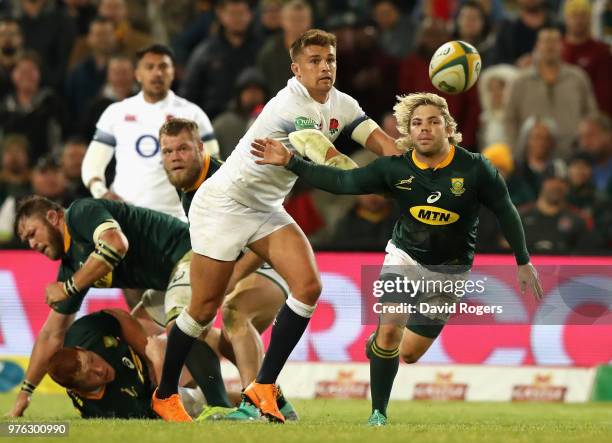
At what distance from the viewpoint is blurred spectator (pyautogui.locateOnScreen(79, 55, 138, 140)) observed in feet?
46.3

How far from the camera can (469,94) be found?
14594 millimetres

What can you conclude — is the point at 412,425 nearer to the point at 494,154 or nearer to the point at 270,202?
the point at 270,202

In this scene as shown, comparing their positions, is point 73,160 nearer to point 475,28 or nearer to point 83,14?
point 83,14

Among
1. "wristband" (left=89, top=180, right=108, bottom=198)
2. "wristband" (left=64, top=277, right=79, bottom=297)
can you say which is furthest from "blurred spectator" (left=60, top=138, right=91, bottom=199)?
"wristband" (left=64, top=277, right=79, bottom=297)

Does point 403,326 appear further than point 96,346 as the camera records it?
No

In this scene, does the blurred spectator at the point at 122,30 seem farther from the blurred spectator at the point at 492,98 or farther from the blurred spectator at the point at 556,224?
the blurred spectator at the point at 556,224

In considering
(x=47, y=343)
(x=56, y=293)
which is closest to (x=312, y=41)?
(x=56, y=293)

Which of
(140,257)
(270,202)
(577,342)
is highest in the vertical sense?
(270,202)

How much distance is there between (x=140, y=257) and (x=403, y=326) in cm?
211

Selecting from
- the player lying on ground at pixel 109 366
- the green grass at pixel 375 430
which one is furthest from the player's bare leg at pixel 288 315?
the player lying on ground at pixel 109 366

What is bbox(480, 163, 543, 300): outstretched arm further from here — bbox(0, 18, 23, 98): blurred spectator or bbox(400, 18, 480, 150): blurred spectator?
bbox(0, 18, 23, 98): blurred spectator

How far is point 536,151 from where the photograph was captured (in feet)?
45.5

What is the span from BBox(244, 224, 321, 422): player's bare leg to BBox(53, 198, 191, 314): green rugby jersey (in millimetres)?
1392

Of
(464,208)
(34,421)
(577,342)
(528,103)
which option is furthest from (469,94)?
(34,421)
